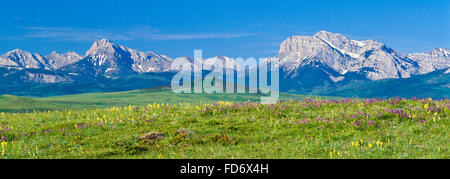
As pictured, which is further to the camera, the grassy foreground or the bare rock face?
the bare rock face

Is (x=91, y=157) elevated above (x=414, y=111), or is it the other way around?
(x=414, y=111)

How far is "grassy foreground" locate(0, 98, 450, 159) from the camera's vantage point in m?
13.8

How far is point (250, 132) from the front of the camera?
17.3 meters

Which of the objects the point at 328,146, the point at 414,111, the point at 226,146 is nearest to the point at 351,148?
the point at 328,146

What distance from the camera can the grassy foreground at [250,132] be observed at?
45.2ft

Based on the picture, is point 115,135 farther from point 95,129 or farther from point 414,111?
point 414,111

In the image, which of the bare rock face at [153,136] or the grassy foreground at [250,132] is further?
the bare rock face at [153,136]

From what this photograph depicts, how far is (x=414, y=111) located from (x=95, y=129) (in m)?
15.9

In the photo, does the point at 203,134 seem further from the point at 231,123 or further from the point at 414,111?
the point at 414,111

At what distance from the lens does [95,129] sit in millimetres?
17922

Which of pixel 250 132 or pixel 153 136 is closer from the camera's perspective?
pixel 153 136
